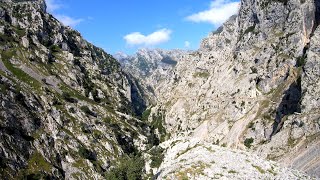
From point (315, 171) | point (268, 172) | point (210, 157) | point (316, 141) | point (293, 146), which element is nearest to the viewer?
point (268, 172)

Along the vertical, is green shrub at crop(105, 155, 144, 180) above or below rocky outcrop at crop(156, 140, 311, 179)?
above

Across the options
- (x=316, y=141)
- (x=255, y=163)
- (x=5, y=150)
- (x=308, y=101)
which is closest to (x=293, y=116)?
(x=308, y=101)

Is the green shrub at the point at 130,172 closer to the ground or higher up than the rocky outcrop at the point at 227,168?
higher up

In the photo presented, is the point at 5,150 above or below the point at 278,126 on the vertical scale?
above

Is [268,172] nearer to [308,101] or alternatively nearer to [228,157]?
[228,157]

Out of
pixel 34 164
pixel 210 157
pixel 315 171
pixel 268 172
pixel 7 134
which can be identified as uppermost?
pixel 7 134

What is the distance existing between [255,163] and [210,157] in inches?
222

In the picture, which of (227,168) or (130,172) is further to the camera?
(130,172)

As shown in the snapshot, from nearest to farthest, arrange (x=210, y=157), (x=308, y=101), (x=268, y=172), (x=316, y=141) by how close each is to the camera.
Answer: (x=268, y=172) → (x=210, y=157) → (x=316, y=141) → (x=308, y=101)

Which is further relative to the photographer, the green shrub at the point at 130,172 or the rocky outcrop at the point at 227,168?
the green shrub at the point at 130,172

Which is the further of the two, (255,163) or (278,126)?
(278,126)

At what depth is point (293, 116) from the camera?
191 meters

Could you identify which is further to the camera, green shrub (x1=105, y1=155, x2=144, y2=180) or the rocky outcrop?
green shrub (x1=105, y1=155, x2=144, y2=180)

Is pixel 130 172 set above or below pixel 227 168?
above
